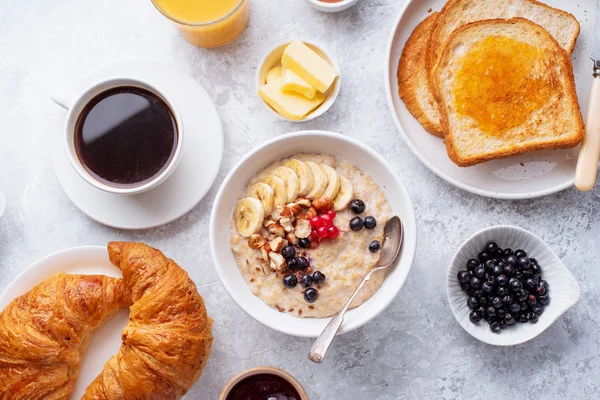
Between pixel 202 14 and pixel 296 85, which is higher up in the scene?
pixel 202 14

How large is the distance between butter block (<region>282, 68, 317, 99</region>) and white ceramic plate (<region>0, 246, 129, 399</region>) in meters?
0.86

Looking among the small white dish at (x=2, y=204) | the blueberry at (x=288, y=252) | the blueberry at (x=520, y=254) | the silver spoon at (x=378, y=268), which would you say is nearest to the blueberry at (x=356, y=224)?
the silver spoon at (x=378, y=268)

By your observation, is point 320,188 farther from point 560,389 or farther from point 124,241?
point 560,389

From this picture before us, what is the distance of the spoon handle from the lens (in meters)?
2.03

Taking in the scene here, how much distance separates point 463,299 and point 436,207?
0.35 m

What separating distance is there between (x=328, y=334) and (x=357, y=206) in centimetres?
42

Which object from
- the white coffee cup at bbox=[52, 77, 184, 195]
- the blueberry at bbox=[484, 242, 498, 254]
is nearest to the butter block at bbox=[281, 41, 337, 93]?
the white coffee cup at bbox=[52, 77, 184, 195]

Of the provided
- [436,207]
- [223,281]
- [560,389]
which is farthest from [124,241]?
[560,389]

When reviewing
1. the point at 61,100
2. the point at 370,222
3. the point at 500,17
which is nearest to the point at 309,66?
the point at 370,222

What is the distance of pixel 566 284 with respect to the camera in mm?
2211

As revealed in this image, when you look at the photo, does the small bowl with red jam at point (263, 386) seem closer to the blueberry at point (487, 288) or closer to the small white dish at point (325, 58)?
the blueberry at point (487, 288)

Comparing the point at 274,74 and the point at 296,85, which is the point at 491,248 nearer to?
the point at 296,85

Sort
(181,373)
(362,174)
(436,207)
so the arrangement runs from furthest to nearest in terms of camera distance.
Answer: (436,207) → (362,174) → (181,373)

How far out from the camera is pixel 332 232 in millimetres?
2088
